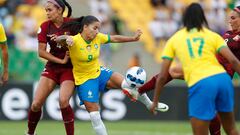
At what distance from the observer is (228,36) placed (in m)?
12.6

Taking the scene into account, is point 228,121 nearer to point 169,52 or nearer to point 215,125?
point 169,52

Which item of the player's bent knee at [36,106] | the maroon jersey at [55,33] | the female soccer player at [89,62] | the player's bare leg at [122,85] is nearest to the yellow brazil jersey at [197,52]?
the female soccer player at [89,62]

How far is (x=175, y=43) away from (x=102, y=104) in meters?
10.1

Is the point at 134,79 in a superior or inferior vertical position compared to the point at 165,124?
superior

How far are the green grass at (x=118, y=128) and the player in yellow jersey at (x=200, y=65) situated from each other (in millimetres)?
6961

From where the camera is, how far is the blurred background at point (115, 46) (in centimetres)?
1981

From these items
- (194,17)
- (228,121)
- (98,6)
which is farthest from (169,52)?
(98,6)

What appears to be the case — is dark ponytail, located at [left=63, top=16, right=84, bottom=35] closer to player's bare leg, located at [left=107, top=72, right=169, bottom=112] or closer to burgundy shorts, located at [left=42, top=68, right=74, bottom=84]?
burgundy shorts, located at [left=42, top=68, right=74, bottom=84]

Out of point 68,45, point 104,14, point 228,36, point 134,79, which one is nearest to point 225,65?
point 228,36

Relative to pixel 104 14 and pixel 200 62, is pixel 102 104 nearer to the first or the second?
pixel 104 14

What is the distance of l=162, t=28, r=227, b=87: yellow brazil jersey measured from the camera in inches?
388

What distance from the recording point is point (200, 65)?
9875 mm

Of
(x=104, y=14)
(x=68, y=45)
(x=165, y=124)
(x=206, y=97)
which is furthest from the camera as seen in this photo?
(x=104, y=14)

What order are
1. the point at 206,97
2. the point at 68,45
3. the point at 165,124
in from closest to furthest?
the point at 206,97 → the point at 68,45 → the point at 165,124
